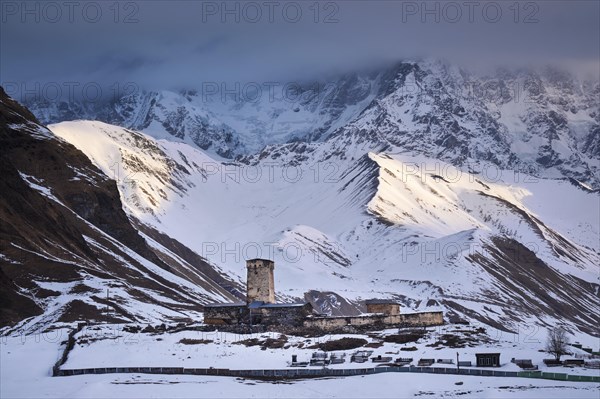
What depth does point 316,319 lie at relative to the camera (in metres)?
124

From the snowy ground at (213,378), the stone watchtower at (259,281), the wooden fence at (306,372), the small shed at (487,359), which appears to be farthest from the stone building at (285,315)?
the wooden fence at (306,372)

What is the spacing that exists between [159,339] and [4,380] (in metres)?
21.1

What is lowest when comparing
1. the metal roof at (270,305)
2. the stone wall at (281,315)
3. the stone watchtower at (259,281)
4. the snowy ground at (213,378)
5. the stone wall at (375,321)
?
the snowy ground at (213,378)

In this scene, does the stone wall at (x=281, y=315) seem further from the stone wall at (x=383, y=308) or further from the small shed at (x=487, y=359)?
the small shed at (x=487, y=359)

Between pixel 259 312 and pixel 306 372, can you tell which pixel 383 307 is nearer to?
pixel 259 312

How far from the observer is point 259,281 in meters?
135

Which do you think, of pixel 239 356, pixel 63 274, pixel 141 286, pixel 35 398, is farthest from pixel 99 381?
pixel 141 286

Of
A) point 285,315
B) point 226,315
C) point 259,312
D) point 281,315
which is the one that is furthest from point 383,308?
point 226,315

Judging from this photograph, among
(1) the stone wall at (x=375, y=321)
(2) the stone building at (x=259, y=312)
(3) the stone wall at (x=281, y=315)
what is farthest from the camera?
(2) the stone building at (x=259, y=312)

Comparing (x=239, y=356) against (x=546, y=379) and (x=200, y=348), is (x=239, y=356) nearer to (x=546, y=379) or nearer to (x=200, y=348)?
(x=200, y=348)

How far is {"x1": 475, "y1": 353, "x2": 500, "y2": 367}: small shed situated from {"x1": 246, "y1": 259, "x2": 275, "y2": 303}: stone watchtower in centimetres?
4085

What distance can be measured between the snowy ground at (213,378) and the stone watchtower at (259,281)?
16352 millimetres

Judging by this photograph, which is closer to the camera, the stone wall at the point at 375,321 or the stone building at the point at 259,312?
the stone wall at the point at 375,321

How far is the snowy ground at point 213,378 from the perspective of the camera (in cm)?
8731
